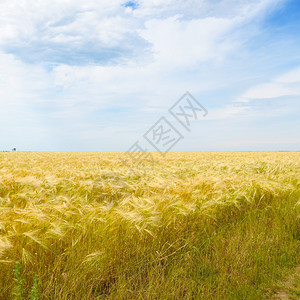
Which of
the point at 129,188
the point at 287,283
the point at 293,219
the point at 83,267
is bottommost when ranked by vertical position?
the point at 287,283

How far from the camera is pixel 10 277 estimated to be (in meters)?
1.77

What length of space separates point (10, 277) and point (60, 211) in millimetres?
787

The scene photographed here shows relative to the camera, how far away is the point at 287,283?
6.96 feet

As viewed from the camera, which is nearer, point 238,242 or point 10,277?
point 10,277

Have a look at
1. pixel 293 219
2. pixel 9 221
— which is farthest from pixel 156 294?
pixel 293 219

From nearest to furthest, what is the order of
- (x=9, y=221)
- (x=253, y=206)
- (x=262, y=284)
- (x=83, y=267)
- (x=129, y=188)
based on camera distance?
(x=83, y=267) < (x=262, y=284) < (x=9, y=221) < (x=253, y=206) < (x=129, y=188)

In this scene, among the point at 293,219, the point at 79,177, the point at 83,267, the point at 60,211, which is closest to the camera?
the point at 83,267

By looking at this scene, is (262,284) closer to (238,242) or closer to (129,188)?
(238,242)

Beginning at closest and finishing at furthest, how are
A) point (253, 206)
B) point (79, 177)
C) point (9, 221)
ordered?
1. point (9, 221)
2. point (253, 206)
3. point (79, 177)

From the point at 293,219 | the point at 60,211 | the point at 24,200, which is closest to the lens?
the point at 60,211

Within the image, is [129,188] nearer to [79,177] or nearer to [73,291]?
[79,177]

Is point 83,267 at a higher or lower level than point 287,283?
higher

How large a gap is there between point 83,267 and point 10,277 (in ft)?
1.63

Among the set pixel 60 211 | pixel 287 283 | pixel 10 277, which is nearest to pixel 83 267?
pixel 10 277
